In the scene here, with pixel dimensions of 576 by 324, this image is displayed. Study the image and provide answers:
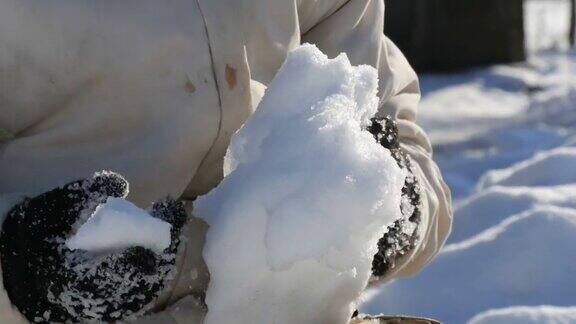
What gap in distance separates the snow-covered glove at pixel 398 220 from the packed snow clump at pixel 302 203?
0.48ft

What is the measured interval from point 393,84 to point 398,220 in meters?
0.40

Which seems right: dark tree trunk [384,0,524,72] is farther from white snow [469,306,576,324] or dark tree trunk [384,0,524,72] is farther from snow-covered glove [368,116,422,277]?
snow-covered glove [368,116,422,277]

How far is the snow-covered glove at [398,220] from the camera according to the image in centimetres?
167

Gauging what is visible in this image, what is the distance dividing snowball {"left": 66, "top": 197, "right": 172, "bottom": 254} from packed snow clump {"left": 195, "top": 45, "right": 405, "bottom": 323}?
→ 10 centimetres

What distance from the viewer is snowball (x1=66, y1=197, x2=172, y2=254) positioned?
133 centimetres

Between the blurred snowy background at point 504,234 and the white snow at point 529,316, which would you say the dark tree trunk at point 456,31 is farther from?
the white snow at point 529,316

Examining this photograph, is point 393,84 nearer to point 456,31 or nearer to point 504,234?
point 504,234

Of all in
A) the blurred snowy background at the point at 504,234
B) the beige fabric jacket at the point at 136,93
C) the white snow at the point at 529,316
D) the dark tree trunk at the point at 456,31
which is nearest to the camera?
the beige fabric jacket at the point at 136,93

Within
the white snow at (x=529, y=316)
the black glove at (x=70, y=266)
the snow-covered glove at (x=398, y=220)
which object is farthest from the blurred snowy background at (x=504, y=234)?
the black glove at (x=70, y=266)

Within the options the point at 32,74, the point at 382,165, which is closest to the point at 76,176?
the point at 32,74

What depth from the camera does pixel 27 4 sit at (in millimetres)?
1536

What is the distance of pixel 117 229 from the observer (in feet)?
4.36

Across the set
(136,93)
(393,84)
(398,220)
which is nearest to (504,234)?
(393,84)

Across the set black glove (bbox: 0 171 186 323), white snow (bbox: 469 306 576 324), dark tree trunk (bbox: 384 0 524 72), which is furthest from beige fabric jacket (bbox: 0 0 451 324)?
dark tree trunk (bbox: 384 0 524 72)
